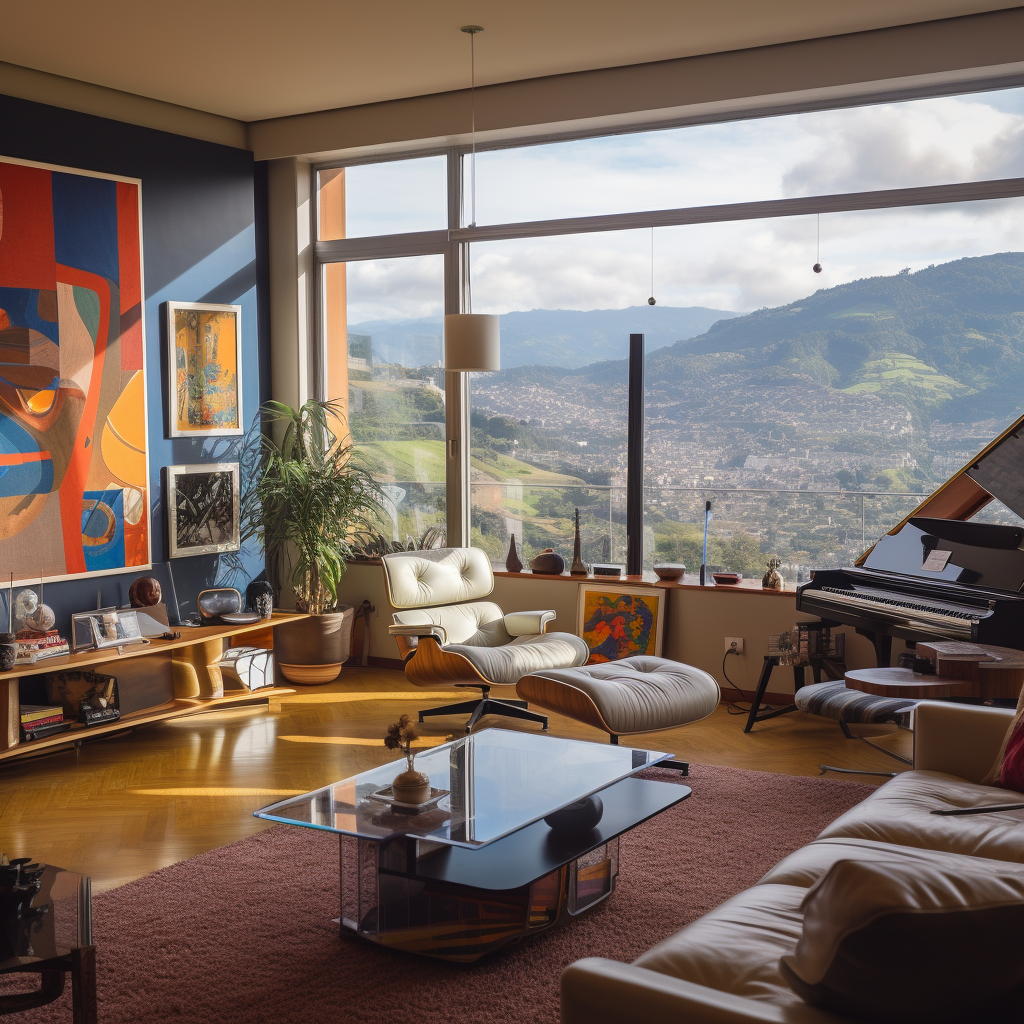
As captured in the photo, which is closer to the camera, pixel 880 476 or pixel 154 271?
pixel 880 476

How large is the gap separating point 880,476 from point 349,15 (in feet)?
11.7

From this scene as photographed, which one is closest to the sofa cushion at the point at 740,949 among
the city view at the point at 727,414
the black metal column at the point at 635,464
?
the city view at the point at 727,414

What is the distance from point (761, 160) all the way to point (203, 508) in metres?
3.83

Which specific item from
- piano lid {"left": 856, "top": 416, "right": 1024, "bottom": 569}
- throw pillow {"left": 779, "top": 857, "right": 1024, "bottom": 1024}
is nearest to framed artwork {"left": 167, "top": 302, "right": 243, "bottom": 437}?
piano lid {"left": 856, "top": 416, "right": 1024, "bottom": 569}

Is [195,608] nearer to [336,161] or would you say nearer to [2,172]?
[2,172]

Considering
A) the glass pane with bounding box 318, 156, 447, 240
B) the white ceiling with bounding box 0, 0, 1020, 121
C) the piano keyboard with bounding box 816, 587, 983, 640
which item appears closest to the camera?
the piano keyboard with bounding box 816, 587, 983, 640

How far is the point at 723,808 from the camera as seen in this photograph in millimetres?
4160

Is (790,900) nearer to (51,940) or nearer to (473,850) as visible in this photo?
(473,850)

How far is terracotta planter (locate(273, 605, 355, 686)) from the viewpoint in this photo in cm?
644

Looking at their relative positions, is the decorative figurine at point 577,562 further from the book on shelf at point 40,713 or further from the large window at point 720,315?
the book on shelf at point 40,713

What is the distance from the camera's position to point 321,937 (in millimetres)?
3072

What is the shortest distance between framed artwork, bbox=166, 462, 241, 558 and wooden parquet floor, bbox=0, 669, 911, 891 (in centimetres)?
107

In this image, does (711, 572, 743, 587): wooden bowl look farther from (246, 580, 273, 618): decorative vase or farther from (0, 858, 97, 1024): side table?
(0, 858, 97, 1024): side table

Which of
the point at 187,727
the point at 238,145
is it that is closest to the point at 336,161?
the point at 238,145
